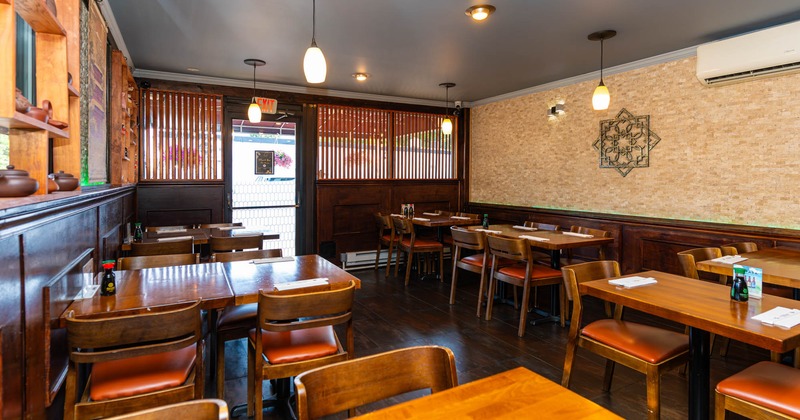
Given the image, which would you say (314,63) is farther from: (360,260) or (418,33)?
(360,260)

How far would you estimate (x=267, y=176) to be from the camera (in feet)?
21.1

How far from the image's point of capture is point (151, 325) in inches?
67.0

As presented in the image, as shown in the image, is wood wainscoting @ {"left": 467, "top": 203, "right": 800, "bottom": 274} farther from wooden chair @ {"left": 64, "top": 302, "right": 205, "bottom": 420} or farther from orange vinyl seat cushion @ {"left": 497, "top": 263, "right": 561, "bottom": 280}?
wooden chair @ {"left": 64, "top": 302, "right": 205, "bottom": 420}

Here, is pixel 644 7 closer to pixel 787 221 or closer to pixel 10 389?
pixel 787 221

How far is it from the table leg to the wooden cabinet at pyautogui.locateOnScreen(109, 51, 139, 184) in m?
4.28

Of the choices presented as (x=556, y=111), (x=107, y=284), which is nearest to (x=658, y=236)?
(x=556, y=111)

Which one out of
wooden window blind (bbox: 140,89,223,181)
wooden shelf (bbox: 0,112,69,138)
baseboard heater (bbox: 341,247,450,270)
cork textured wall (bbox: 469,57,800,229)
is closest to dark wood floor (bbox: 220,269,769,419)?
cork textured wall (bbox: 469,57,800,229)

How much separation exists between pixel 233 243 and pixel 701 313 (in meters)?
3.37

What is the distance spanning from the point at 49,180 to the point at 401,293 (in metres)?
3.95

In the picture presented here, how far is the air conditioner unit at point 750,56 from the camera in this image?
3.64 metres

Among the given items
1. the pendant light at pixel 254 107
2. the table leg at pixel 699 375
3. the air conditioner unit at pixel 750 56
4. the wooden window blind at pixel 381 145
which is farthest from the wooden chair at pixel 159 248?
the air conditioner unit at pixel 750 56

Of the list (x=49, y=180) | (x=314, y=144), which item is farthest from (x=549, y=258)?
(x=49, y=180)

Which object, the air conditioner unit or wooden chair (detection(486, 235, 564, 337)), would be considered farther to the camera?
wooden chair (detection(486, 235, 564, 337))

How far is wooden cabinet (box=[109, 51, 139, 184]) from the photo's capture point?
148 inches
